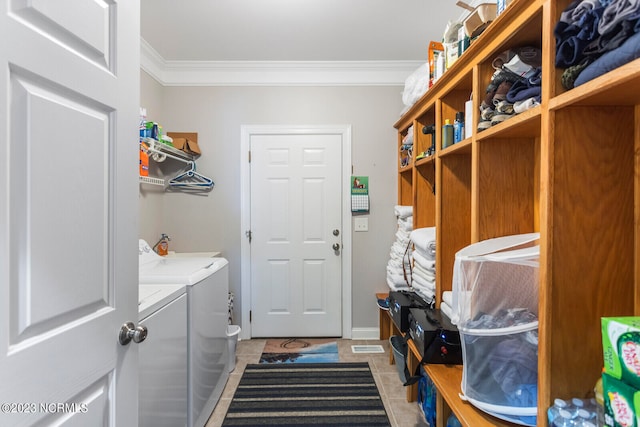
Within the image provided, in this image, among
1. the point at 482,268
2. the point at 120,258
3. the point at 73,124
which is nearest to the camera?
the point at 73,124

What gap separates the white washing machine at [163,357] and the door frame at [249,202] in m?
1.33

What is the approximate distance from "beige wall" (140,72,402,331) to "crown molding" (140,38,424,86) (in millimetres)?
63

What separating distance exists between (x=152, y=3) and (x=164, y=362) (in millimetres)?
2148

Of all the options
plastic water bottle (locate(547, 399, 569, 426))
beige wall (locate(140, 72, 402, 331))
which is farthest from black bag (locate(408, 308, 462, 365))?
beige wall (locate(140, 72, 402, 331))

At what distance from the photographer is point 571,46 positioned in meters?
0.83

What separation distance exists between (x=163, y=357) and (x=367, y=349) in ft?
6.10

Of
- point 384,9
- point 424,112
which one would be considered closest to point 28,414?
point 424,112

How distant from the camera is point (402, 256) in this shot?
2459 mm

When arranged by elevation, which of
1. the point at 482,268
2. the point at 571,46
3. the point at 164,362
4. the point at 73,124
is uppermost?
the point at 571,46

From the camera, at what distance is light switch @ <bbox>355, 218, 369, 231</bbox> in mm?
2895

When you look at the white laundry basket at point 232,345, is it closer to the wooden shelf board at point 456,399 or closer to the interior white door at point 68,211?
the interior white door at point 68,211

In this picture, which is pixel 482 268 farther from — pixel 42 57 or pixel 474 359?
pixel 42 57

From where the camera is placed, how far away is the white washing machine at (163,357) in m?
1.20

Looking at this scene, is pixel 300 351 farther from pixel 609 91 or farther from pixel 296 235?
pixel 609 91
